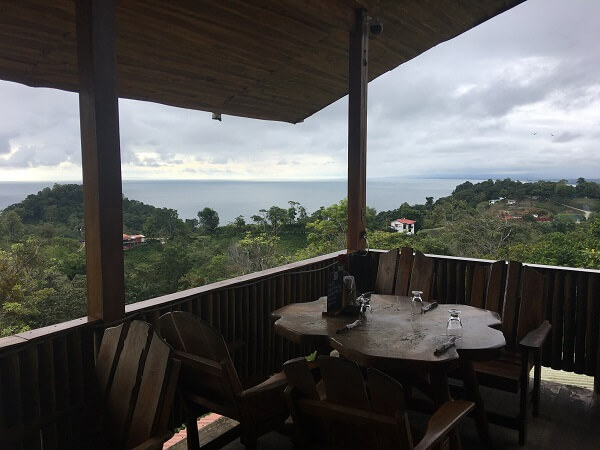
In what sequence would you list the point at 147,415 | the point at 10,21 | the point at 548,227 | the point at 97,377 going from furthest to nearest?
1. the point at 548,227
2. the point at 10,21
3. the point at 97,377
4. the point at 147,415

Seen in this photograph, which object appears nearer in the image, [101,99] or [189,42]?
[101,99]

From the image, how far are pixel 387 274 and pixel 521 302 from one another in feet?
3.42

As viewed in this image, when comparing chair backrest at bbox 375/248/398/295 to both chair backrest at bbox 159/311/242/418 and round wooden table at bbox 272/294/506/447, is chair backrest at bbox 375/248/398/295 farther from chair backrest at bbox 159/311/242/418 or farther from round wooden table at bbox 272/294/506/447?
chair backrest at bbox 159/311/242/418

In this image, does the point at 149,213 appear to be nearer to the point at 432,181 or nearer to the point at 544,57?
the point at 432,181

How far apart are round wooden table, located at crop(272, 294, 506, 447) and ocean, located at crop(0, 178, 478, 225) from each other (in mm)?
8141

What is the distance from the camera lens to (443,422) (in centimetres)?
150

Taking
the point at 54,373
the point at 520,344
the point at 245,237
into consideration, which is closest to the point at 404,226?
the point at 245,237

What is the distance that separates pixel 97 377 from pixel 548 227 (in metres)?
10.5

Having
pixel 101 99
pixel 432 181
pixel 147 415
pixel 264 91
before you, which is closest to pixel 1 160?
→ pixel 264 91

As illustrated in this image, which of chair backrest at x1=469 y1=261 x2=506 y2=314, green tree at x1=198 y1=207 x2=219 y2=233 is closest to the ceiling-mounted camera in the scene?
chair backrest at x1=469 y1=261 x2=506 y2=314

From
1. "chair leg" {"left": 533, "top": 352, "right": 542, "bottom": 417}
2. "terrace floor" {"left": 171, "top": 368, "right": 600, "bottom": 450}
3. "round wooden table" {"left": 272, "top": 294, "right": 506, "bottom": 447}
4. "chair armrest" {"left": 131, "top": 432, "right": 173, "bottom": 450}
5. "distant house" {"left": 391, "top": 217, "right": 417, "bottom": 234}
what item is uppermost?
"round wooden table" {"left": 272, "top": 294, "right": 506, "bottom": 447}

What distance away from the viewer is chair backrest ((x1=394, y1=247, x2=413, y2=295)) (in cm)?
334

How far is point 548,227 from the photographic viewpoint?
9.80 meters

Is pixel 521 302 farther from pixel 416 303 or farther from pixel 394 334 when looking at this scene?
pixel 394 334
